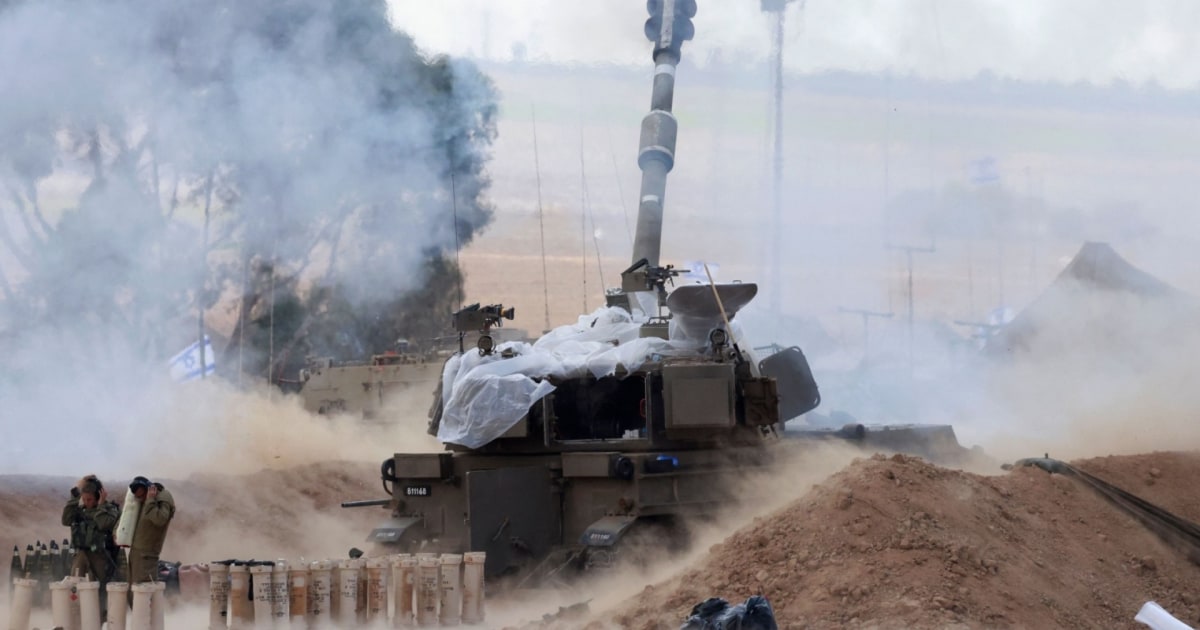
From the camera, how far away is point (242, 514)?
20406mm

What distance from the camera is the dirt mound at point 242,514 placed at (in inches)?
712

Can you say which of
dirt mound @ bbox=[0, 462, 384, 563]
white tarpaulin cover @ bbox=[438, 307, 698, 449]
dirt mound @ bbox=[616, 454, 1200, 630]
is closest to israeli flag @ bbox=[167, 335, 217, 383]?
dirt mound @ bbox=[0, 462, 384, 563]

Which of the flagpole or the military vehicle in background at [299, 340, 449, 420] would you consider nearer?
the flagpole

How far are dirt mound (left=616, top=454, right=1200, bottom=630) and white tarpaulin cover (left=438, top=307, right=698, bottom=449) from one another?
3016 millimetres

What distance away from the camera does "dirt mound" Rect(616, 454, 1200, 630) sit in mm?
8734

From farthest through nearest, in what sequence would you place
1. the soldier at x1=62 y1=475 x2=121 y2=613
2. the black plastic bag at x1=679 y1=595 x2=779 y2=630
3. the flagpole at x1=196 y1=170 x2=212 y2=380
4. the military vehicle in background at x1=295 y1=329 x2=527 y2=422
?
the military vehicle in background at x1=295 y1=329 x2=527 y2=422 < the flagpole at x1=196 y1=170 x2=212 y2=380 < the soldier at x1=62 y1=475 x2=121 y2=613 < the black plastic bag at x1=679 y1=595 x2=779 y2=630

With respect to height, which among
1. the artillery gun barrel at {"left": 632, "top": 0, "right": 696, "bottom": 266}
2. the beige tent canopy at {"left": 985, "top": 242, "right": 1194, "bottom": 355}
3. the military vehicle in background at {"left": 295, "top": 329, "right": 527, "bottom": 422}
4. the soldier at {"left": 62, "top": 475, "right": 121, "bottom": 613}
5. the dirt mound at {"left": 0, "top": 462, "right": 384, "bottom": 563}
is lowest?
the dirt mound at {"left": 0, "top": 462, "right": 384, "bottom": 563}

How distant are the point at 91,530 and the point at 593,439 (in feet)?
14.2

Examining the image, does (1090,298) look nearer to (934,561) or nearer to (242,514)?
(242,514)

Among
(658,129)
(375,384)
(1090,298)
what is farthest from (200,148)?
(1090,298)

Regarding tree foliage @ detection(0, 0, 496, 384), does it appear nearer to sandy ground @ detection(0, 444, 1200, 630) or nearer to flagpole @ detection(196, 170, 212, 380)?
flagpole @ detection(196, 170, 212, 380)

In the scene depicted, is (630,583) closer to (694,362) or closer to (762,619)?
(694,362)

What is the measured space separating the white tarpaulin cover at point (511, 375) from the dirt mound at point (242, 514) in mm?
4432

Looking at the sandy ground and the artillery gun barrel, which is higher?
the artillery gun barrel
